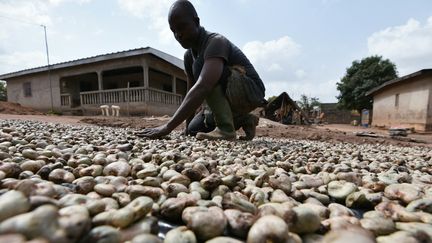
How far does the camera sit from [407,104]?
10.1m

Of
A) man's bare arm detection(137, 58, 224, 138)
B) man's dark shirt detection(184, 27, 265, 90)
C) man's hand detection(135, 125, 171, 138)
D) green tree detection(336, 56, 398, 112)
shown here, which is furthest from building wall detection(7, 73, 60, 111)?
green tree detection(336, 56, 398, 112)

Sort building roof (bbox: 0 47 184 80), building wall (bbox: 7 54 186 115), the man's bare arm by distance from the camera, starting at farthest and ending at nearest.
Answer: building wall (bbox: 7 54 186 115)
building roof (bbox: 0 47 184 80)
the man's bare arm

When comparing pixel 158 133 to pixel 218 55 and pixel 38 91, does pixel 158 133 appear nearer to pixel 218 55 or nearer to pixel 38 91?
pixel 218 55

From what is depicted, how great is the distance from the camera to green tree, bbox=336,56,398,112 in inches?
774

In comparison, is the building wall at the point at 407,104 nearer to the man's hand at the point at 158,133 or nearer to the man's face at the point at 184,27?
the man's face at the point at 184,27

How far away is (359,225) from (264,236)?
26cm

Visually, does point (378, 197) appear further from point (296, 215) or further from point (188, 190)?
point (188, 190)

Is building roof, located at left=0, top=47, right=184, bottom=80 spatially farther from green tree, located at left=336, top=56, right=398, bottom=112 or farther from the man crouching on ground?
green tree, located at left=336, top=56, right=398, bottom=112

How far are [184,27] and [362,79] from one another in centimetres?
2256

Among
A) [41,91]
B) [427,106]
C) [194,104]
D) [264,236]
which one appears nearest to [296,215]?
[264,236]

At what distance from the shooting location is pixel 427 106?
8711 mm

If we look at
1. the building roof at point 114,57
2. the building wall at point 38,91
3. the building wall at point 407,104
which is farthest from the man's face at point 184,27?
the building wall at point 38,91

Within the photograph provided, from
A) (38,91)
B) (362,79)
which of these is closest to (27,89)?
(38,91)

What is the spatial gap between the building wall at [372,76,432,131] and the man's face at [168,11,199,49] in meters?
10.1
